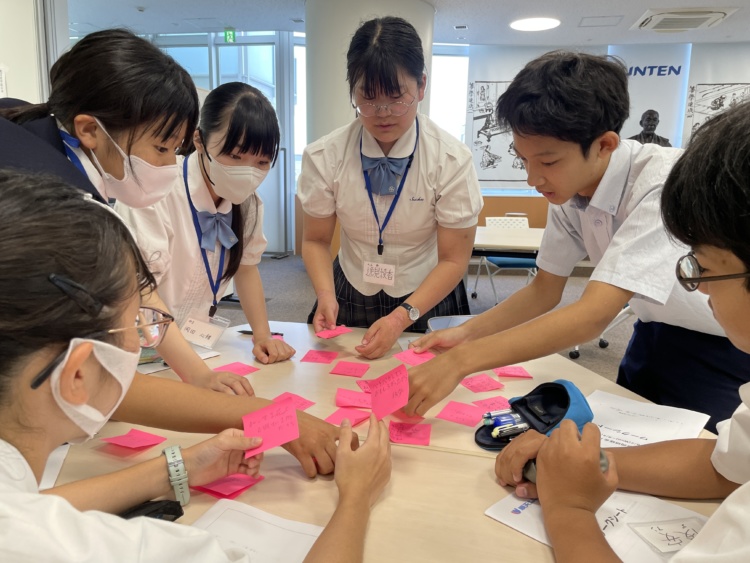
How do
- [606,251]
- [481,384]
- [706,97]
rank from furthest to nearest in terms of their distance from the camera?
[706,97]
[481,384]
[606,251]

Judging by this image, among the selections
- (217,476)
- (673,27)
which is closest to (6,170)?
(217,476)

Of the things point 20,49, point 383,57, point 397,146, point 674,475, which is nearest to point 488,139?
point 20,49

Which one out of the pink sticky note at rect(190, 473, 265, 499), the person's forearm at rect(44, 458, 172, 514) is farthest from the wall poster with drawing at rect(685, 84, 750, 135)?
the person's forearm at rect(44, 458, 172, 514)

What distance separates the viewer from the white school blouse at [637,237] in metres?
1.25

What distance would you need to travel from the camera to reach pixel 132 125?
114cm

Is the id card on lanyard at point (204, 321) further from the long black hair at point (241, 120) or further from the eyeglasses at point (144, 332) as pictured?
the eyeglasses at point (144, 332)

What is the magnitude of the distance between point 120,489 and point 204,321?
96cm

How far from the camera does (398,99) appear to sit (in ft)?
5.34

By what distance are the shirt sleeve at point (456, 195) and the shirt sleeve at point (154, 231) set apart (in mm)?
870

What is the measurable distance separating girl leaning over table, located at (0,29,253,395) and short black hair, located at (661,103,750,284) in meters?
0.97

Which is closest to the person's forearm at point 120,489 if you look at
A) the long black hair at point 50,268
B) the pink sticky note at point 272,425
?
the pink sticky note at point 272,425

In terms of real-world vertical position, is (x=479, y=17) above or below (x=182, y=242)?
above

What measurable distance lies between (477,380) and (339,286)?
735 millimetres

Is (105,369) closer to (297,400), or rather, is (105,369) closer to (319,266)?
(297,400)
